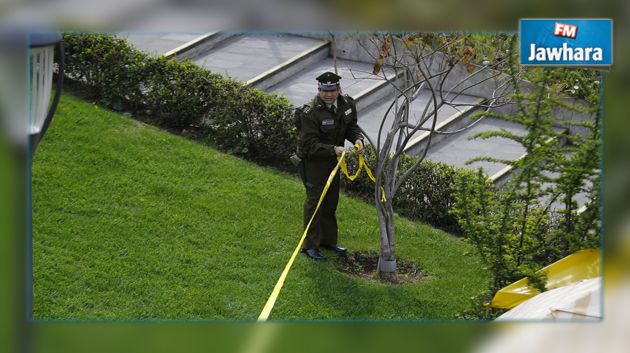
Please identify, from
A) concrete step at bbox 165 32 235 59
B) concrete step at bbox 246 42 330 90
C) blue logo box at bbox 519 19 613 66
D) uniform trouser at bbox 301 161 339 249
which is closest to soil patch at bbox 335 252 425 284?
uniform trouser at bbox 301 161 339 249

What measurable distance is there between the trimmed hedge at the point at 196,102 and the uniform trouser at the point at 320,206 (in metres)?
0.51

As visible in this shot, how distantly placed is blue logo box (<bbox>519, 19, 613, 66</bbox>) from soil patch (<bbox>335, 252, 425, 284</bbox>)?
195 centimetres

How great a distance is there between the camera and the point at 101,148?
10.8 metres

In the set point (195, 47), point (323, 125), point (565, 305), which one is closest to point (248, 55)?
point (195, 47)

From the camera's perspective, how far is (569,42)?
30.6ft

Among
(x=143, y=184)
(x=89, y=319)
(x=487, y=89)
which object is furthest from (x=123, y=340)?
(x=487, y=89)

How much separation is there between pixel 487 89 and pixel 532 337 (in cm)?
274

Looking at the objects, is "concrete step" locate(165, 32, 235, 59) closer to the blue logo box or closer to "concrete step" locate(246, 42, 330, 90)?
"concrete step" locate(246, 42, 330, 90)

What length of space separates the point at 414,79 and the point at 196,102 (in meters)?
2.08

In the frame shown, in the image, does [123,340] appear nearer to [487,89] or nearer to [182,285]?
[182,285]

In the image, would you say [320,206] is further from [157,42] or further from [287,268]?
[157,42]

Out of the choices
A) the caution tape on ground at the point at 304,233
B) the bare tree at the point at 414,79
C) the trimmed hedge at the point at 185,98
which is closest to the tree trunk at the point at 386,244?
the bare tree at the point at 414,79

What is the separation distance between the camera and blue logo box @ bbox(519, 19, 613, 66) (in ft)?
30.4

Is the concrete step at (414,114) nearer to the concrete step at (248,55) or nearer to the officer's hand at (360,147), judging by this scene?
the officer's hand at (360,147)
